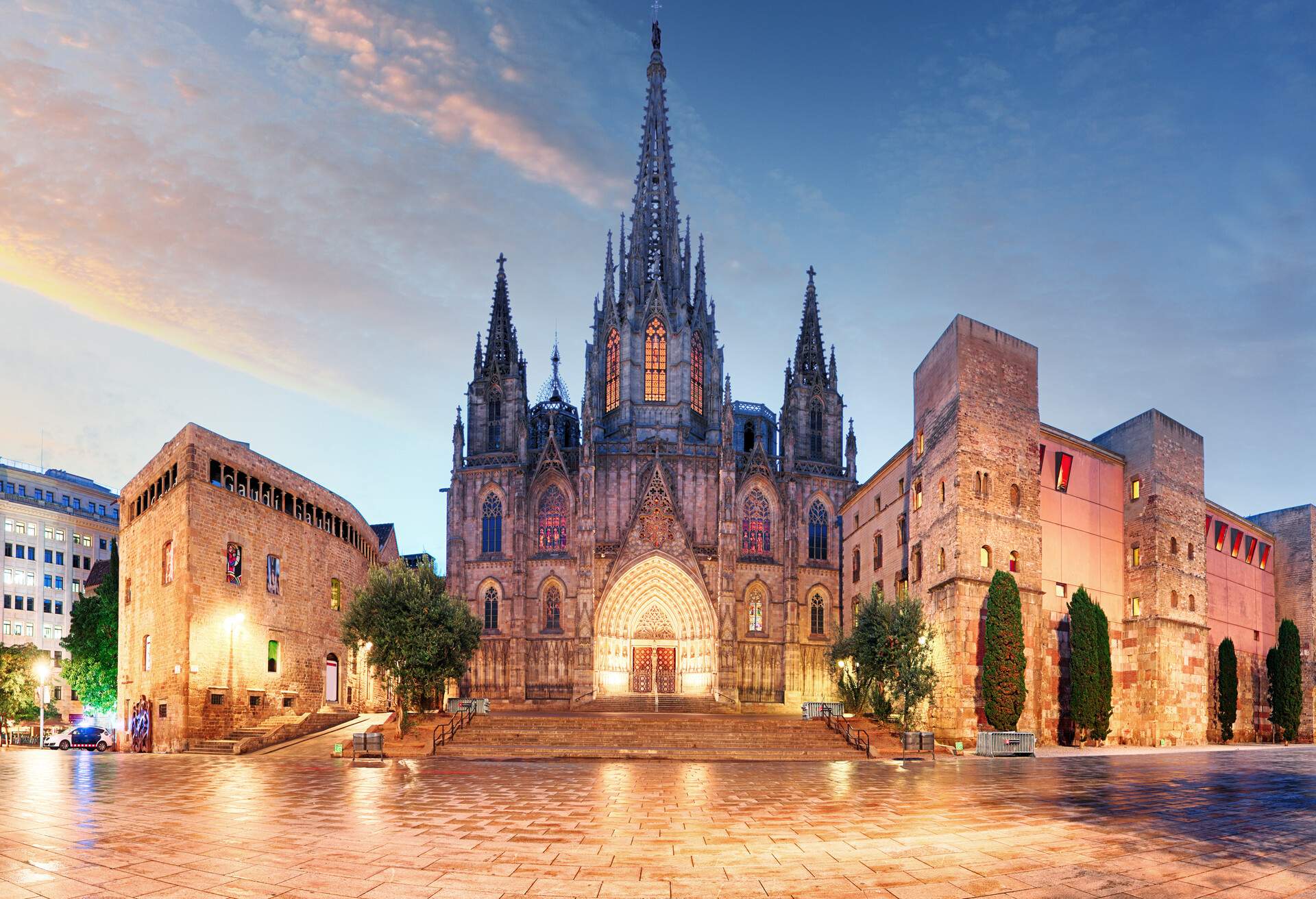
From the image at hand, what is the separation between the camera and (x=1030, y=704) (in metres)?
32.5

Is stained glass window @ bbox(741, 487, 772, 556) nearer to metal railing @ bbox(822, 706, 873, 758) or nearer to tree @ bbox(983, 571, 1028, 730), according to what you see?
metal railing @ bbox(822, 706, 873, 758)

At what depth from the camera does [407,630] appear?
29.8 meters

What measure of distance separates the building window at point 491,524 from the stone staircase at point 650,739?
22.9 meters

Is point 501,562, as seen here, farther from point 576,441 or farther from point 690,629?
point 576,441

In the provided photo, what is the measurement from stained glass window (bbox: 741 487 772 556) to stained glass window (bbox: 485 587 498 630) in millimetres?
14209

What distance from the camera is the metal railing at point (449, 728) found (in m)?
27.3

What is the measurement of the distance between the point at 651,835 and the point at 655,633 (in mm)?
41309

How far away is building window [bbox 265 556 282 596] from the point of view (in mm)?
34438

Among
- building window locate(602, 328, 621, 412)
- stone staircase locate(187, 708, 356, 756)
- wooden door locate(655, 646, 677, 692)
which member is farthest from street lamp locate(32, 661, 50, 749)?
building window locate(602, 328, 621, 412)

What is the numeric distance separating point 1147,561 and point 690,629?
2422cm

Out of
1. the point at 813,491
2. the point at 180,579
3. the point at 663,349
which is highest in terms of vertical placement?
the point at 663,349

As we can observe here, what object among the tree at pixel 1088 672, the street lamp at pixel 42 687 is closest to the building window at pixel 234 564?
the street lamp at pixel 42 687

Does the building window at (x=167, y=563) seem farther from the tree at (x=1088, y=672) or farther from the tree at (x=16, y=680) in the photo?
the tree at (x=1088, y=672)

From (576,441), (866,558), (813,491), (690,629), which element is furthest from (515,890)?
(576,441)
